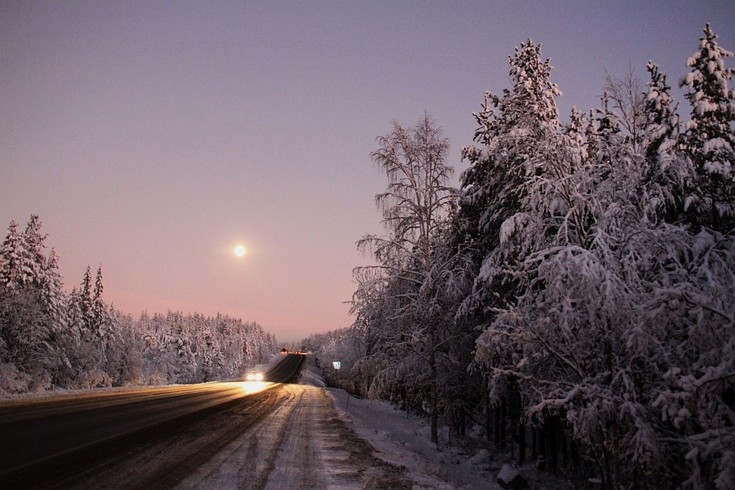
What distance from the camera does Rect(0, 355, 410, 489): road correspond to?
696cm

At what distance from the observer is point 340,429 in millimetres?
14680

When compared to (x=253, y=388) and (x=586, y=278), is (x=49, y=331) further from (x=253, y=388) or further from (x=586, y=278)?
(x=586, y=278)

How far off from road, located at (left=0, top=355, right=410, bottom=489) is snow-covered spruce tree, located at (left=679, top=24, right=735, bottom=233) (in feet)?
36.4

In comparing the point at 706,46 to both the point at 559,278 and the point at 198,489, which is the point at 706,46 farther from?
the point at 198,489

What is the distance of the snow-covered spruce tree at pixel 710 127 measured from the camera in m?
12.2

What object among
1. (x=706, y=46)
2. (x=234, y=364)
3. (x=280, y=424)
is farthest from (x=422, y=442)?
(x=234, y=364)

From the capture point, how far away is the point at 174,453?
899 cm

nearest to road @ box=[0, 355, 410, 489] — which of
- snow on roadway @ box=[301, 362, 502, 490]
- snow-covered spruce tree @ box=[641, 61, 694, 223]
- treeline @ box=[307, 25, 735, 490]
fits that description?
snow on roadway @ box=[301, 362, 502, 490]

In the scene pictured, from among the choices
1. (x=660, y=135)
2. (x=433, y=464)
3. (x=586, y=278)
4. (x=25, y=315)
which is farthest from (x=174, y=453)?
(x=25, y=315)

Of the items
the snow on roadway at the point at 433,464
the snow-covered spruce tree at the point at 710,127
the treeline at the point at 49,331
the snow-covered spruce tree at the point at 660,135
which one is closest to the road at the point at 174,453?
the snow on roadway at the point at 433,464

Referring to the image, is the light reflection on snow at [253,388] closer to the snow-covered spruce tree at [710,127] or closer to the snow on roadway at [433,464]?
the snow on roadway at [433,464]

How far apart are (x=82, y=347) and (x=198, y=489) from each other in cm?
4103

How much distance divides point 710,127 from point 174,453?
1682 centimetres

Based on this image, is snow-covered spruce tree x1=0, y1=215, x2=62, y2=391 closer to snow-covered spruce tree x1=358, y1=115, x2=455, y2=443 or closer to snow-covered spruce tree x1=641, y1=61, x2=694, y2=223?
snow-covered spruce tree x1=358, y1=115, x2=455, y2=443
